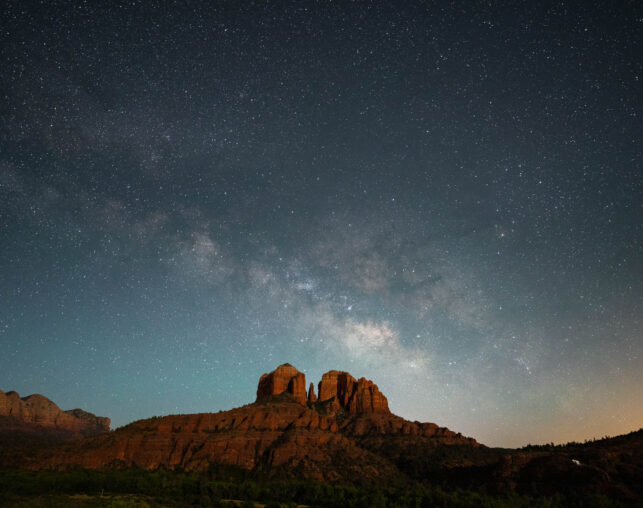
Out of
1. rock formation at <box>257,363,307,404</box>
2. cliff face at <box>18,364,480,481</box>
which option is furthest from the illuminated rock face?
rock formation at <box>257,363,307,404</box>

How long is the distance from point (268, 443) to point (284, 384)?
6065cm

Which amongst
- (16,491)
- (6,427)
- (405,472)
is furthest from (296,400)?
(6,427)

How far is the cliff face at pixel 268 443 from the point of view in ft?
301

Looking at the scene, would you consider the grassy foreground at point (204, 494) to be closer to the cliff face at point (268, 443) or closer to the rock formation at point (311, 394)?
the cliff face at point (268, 443)

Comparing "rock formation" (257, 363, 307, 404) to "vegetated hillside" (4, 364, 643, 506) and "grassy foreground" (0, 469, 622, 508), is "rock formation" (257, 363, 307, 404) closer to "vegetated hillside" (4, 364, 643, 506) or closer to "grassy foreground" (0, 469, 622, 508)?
"vegetated hillside" (4, 364, 643, 506)

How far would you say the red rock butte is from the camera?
14975 cm

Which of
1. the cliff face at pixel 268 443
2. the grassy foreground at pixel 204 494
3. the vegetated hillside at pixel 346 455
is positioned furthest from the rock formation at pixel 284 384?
the grassy foreground at pixel 204 494

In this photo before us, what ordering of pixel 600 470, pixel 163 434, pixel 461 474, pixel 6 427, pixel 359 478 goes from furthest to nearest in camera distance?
pixel 6 427
pixel 163 434
pixel 359 478
pixel 461 474
pixel 600 470

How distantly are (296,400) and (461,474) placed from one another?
281ft

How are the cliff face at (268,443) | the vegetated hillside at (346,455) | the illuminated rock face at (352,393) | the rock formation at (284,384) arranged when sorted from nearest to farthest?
the vegetated hillside at (346,455)
the cliff face at (268,443)
the illuminated rock face at (352,393)
the rock formation at (284,384)

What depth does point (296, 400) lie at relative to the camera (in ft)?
498

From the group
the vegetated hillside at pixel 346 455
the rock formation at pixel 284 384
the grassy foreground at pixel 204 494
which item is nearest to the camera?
the grassy foreground at pixel 204 494

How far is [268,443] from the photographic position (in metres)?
102

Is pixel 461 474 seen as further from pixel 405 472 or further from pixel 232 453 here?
pixel 232 453
